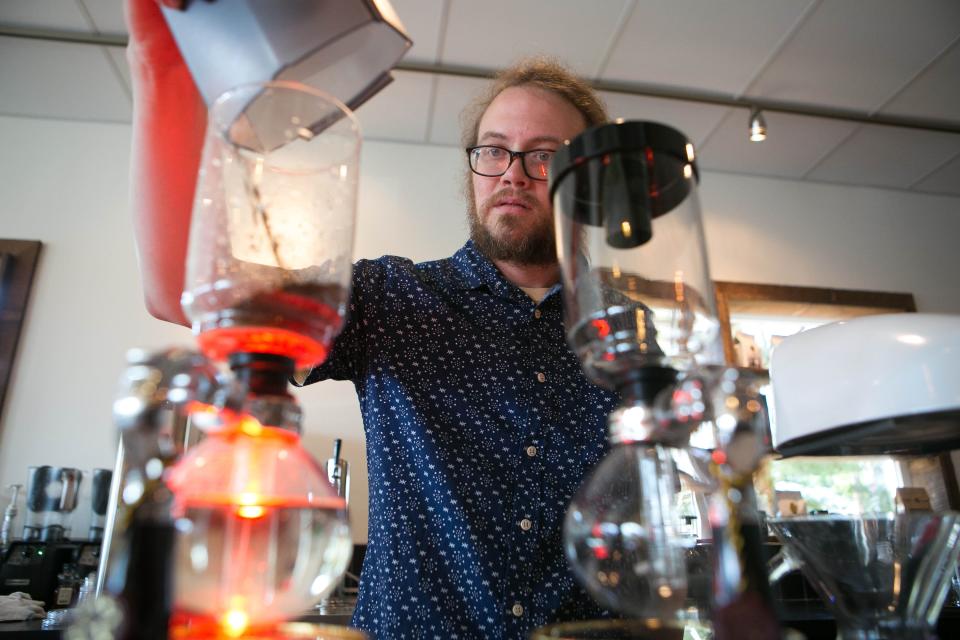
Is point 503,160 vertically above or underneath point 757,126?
underneath

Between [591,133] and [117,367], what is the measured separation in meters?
2.56

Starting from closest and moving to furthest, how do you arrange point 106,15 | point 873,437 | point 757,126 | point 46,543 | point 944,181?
point 873,437, point 46,543, point 106,15, point 757,126, point 944,181

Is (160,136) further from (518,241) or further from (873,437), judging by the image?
(873,437)

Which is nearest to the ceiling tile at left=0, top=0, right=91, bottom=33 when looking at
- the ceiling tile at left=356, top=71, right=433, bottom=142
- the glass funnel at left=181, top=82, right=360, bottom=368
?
the ceiling tile at left=356, top=71, right=433, bottom=142

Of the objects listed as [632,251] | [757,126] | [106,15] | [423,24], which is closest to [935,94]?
[757,126]

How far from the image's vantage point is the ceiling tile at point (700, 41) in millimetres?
2273

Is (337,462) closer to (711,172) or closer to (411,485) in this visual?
(411,485)

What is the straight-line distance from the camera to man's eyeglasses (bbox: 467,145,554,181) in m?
0.95

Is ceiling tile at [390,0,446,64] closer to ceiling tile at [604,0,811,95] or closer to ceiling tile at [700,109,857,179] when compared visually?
ceiling tile at [604,0,811,95]

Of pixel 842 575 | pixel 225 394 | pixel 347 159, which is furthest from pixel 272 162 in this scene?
pixel 842 575

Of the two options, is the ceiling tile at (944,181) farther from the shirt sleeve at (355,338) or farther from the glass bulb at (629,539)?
the glass bulb at (629,539)

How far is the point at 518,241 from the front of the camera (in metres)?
0.98

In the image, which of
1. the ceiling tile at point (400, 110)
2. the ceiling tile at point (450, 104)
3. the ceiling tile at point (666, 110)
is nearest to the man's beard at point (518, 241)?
the ceiling tile at point (450, 104)

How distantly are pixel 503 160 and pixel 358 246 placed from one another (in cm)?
188
